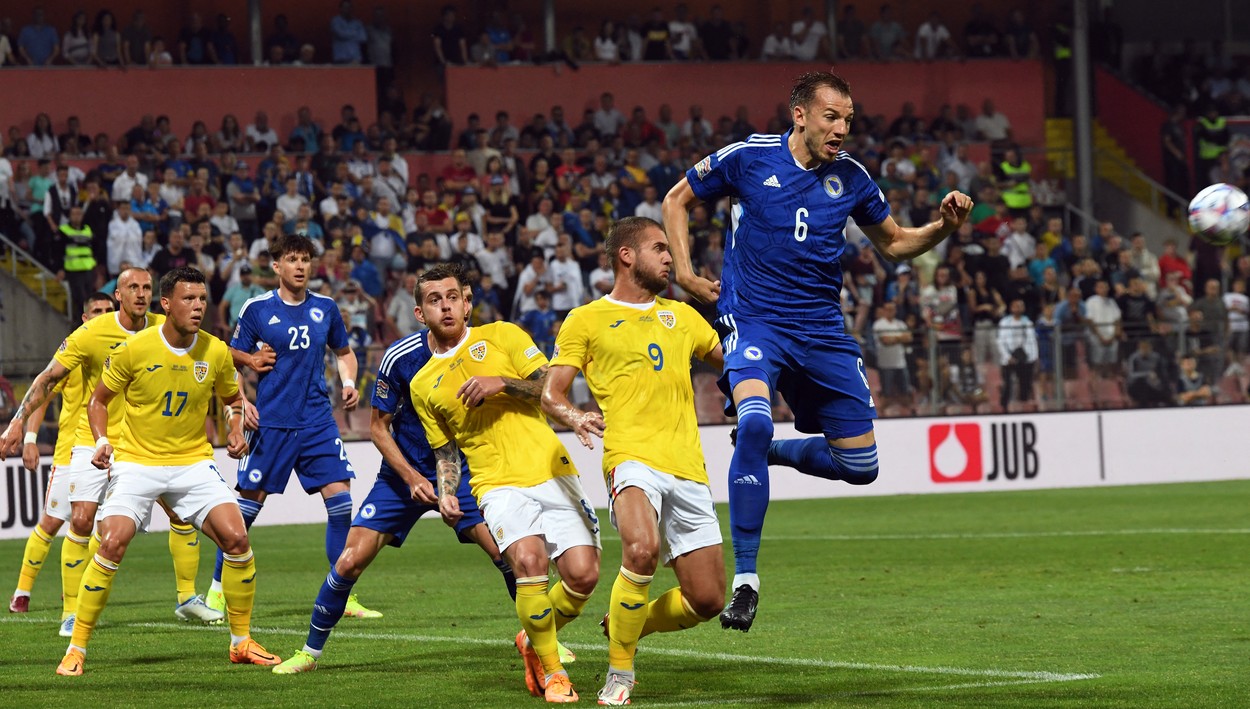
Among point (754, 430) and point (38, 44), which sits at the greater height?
point (38, 44)

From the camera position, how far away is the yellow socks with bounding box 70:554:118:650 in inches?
362

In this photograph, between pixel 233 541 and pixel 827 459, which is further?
pixel 233 541

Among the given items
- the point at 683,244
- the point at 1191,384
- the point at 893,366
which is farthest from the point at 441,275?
the point at 1191,384

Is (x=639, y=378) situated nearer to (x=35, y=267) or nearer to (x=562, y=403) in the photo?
(x=562, y=403)

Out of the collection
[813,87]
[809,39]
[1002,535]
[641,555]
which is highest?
[809,39]

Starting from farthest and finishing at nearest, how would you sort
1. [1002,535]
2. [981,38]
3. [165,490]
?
[981,38]
[1002,535]
[165,490]

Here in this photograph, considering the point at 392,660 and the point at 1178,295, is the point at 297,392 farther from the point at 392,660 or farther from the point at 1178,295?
the point at 1178,295

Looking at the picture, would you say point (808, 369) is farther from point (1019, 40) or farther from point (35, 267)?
point (1019, 40)

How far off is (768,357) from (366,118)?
73.0 ft

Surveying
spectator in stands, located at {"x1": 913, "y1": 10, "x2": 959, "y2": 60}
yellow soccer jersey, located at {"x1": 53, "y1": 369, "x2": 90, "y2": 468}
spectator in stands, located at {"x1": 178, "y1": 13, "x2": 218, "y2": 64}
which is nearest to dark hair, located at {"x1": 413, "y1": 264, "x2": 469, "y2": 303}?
yellow soccer jersey, located at {"x1": 53, "y1": 369, "x2": 90, "y2": 468}

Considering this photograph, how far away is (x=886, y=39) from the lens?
32875mm

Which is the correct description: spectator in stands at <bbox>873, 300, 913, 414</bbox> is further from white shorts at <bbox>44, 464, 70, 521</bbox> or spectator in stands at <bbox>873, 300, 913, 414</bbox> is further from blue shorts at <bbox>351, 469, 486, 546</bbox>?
blue shorts at <bbox>351, 469, 486, 546</bbox>

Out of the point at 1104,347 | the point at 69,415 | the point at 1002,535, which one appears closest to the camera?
the point at 69,415

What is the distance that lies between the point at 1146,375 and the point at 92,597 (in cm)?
1640
